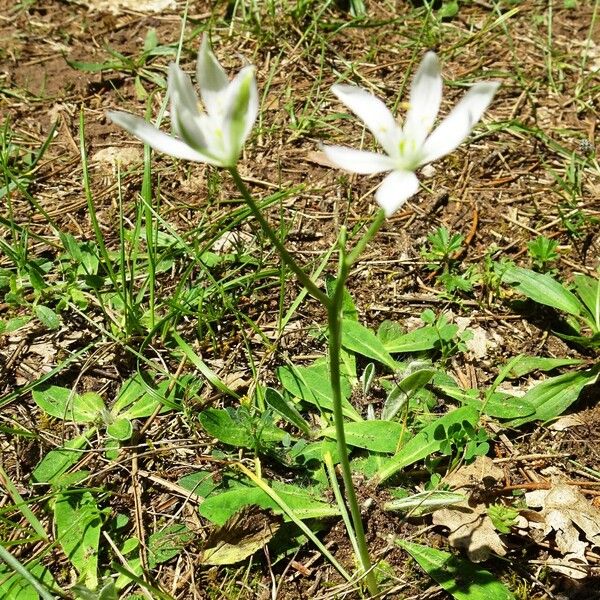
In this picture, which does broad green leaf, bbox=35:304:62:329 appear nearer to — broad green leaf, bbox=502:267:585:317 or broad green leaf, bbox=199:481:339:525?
broad green leaf, bbox=199:481:339:525

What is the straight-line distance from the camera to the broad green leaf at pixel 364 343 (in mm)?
2186

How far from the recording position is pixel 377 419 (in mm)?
2062

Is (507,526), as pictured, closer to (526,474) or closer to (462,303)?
(526,474)

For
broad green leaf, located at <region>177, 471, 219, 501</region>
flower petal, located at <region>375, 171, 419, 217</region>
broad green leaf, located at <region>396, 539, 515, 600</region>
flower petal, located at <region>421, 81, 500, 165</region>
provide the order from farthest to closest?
broad green leaf, located at <region>177, 471, 219, 501</region> < broad green leaf, located at <region>396, 539, 515, 600</region> < flower petal, located at <region>421, 81, 500, 165</region> < flower petal, located at <region>375, 171, 419, 217</region>

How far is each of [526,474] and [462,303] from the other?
2.07ft

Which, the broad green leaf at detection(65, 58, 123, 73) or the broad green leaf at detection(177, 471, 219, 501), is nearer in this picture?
the broad green leaf at detection(177, 471, 219, 501)

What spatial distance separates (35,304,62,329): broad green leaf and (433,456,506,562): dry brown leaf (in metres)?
1.29

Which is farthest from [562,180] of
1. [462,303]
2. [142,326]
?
[142,326]

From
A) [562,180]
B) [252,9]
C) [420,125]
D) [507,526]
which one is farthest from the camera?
[252,9]

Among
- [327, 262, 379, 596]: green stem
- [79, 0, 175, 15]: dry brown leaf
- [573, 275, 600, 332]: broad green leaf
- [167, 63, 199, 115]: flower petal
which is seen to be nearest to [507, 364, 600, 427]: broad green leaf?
[573, 275, 600, 332]: broad green leaf

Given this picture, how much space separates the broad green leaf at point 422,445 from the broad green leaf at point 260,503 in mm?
170

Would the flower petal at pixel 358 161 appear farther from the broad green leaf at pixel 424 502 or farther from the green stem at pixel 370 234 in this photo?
the broad green leaf at pixel 424 502

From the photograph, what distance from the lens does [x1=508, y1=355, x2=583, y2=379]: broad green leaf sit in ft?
7.36

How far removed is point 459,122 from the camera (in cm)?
124
